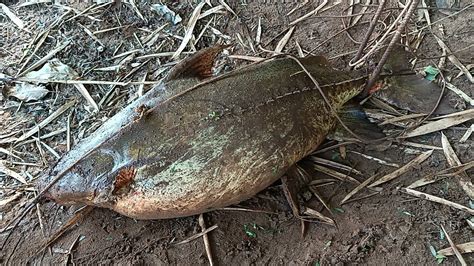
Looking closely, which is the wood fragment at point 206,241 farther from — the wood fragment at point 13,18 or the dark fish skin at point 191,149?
the wood fragment at point 13,18

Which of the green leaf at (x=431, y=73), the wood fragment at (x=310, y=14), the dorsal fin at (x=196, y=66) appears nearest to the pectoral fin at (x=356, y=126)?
the green leaf at (x=431, y=73)

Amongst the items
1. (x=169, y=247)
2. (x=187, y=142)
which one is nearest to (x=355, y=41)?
(x=187, y=142)

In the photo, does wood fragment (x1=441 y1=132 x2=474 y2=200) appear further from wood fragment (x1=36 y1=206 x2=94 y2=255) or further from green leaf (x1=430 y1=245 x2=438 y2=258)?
wood fragment (x1=36 y1=206 x2=94 y2=255)

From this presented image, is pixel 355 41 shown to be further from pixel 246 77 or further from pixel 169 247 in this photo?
pixel 169 247

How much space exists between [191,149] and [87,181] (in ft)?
1.89

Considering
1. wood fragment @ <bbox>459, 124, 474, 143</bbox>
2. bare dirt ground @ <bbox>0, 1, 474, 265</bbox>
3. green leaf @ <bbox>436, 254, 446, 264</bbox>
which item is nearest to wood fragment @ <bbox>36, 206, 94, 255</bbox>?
bare dirt ground @ <bbox>0, 1, 474, 265</bbox>

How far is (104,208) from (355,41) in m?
2.11

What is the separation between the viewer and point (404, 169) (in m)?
3.30

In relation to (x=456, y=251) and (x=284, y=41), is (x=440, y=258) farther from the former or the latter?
(x=284, y=41)

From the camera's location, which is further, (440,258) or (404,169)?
(404,169)

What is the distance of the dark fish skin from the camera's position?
9.75 ft

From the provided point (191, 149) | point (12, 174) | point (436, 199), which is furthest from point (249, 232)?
point (12, 174)

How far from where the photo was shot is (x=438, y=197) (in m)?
3.14

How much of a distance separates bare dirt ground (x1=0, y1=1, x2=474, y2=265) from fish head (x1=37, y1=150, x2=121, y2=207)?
33 cm
